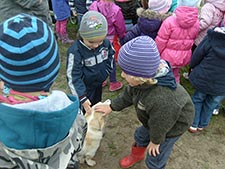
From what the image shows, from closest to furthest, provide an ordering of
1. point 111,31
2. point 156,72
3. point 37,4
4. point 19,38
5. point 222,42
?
point 19,38
point 156,72
point 222,42
point 37,4
point 111,31

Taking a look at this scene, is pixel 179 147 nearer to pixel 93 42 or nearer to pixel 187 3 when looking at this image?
pixel 93 42

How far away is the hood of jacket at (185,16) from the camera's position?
343 centimetres

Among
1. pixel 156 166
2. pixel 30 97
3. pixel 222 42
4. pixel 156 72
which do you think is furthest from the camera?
pixel 222 42

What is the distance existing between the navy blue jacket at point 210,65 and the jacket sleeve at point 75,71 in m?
1.24

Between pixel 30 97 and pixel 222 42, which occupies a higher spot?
pixel 30 97

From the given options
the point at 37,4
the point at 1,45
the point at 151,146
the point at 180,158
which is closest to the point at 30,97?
the point at 1,45

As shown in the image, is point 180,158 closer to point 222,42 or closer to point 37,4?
point 222,42

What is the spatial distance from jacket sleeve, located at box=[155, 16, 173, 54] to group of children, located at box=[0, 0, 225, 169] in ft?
0.04

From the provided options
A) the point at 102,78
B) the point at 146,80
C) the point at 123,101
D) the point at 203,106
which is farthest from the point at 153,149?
the point at 203,106

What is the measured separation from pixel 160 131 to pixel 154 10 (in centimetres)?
194

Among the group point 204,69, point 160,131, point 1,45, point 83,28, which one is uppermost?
point 1,45

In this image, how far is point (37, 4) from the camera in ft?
12.1

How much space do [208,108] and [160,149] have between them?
1109 millimetres

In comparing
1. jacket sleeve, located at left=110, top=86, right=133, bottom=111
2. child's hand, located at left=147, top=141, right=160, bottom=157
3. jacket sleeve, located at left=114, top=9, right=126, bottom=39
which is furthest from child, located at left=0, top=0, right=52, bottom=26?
child's hand, located at left=147, top=141, right=160, bottom=157
